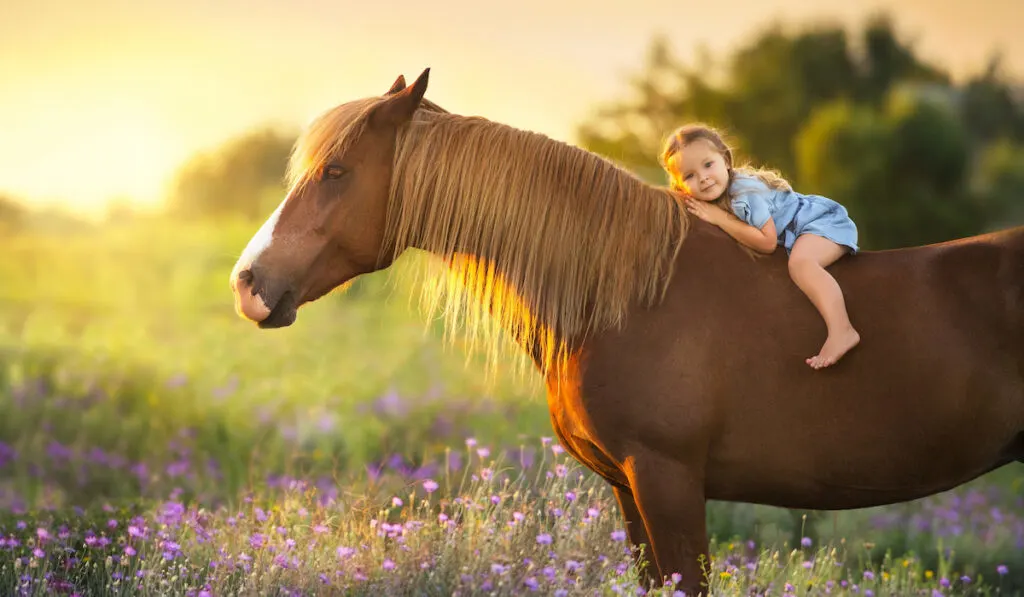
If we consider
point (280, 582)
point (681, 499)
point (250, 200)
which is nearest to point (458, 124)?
point (681, 499)

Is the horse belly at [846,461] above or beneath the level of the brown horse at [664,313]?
beneath

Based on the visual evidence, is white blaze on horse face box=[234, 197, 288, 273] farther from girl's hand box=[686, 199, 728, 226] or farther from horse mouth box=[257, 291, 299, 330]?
girl's hand box=[686, 199, 728, 226]

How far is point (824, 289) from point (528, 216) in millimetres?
995

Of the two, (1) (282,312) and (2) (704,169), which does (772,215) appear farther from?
(1) (282,312)

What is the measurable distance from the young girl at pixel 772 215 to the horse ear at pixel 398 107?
3.11ft

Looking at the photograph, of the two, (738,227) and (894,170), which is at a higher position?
(894,170)

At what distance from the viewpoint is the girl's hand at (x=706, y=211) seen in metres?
3.40

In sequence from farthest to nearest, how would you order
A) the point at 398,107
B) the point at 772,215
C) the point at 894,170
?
1. the point at 894,170
2. the point at 772,215
3. the point at 398,107

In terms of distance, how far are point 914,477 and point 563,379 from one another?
1198 millimetres

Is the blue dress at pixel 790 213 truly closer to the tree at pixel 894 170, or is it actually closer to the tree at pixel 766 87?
the tree at pixel 894 170

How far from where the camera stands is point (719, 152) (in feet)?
11.5

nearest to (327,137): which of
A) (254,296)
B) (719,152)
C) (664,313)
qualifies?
(254,296)

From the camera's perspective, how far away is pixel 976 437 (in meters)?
3.17

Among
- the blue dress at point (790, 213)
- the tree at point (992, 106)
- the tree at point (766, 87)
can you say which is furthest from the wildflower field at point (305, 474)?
the tree at point (992, 106)
